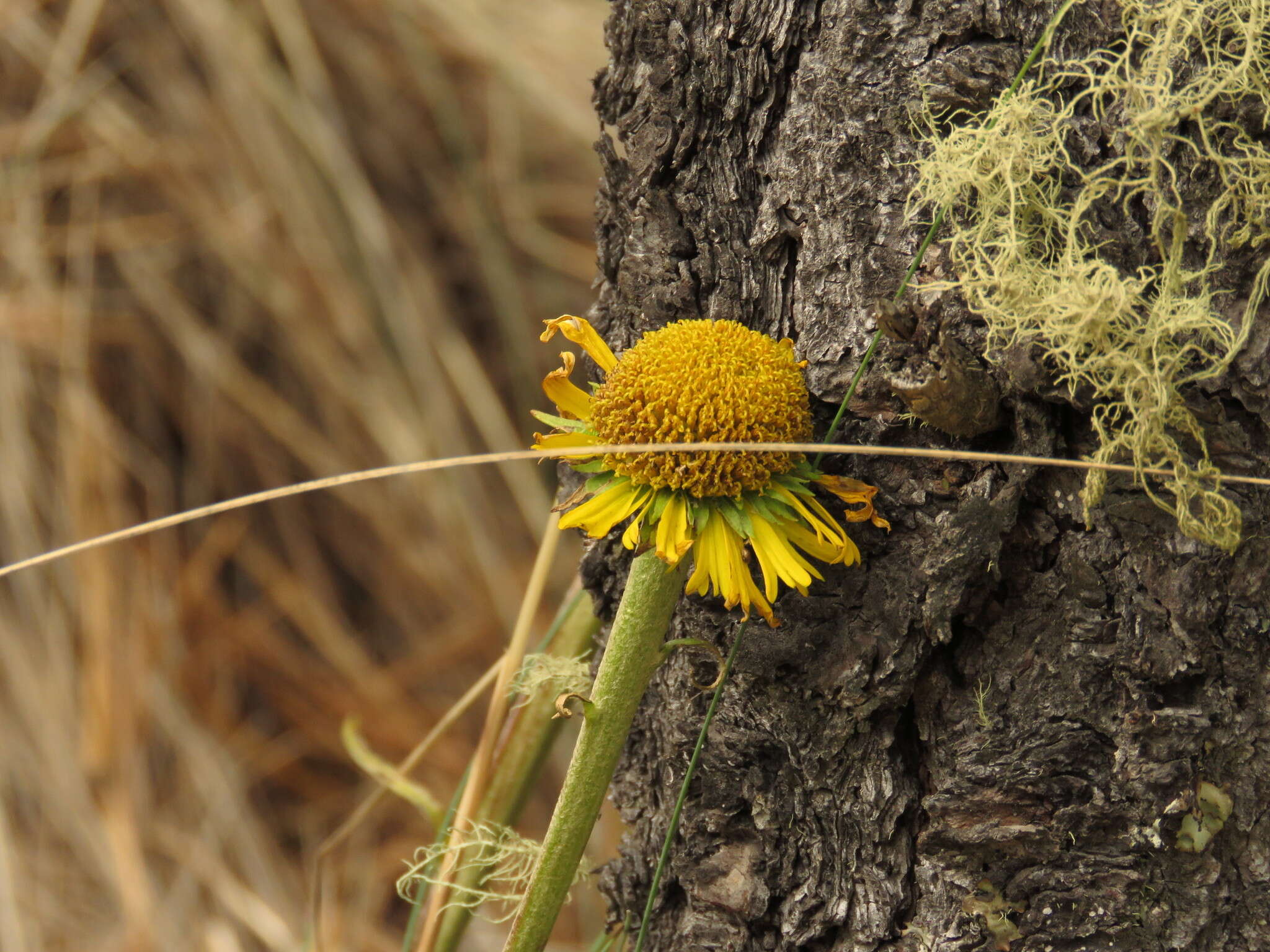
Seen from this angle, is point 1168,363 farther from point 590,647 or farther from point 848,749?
point 590,647

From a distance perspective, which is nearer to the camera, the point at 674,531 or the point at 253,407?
the point at 674,531

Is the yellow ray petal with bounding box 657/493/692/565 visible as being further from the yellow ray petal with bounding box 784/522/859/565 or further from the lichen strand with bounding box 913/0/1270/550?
the lichen strand with bounding box 913/0/1270/550

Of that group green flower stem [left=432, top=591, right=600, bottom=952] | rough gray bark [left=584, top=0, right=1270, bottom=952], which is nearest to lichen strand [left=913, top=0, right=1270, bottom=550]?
rough gray bark [left=584, top=0, right=1270, bottom=952]

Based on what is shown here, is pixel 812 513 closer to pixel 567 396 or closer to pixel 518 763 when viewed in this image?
pixel 567 396

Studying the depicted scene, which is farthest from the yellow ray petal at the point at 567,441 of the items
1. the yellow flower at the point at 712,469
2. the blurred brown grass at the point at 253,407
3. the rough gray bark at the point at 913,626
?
the blurred brown grass at the point at 253,407

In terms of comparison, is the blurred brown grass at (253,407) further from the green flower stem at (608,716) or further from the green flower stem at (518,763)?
the green flower stem at (608,716)

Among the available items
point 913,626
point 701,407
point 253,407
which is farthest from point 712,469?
point 253,407

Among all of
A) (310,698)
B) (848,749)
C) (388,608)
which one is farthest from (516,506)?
(848,749)
